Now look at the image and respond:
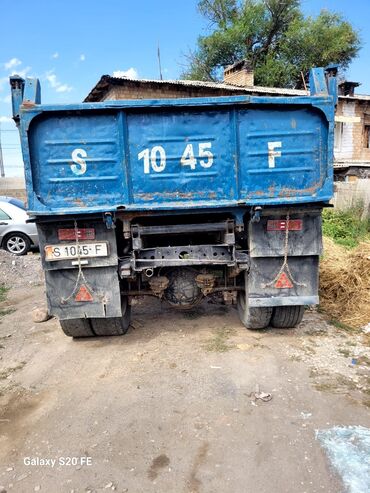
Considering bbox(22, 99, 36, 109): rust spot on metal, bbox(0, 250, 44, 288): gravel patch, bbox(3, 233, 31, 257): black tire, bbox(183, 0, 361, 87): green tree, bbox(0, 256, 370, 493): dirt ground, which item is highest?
bbox(183, 0, 361, 87): green tree

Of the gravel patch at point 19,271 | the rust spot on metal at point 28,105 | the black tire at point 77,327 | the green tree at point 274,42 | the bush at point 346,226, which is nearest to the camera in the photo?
the rust spot on metal at point 28,105

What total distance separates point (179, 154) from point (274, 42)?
26515mm

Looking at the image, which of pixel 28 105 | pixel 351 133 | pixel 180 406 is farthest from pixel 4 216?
pixel 351 133

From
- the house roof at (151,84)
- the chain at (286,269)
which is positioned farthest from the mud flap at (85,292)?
the house roof at (151,84)

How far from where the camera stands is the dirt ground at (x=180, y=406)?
2355 millimetres

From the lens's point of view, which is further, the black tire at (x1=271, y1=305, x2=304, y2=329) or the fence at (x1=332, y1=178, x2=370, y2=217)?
the fence at (x1=332, y1=178, x2=370, y2=217)

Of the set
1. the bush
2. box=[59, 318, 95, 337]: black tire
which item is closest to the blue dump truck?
box=[59, 318, 95, 337]: black tire

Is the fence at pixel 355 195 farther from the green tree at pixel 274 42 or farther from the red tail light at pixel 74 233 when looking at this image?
the green tree at pixel 274 42

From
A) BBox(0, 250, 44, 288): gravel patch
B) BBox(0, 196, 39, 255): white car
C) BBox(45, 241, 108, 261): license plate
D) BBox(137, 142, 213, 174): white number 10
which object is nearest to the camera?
BBox(137, 142, 213, 174): white number 10

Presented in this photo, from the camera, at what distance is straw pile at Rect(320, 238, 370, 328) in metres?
4.80

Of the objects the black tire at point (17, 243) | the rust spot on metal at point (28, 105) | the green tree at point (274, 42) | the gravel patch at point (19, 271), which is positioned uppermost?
the green tree at point (274, 42)

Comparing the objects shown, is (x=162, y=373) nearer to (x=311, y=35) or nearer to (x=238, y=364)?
(x=238, y=364)

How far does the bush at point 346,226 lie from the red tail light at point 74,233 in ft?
23.3

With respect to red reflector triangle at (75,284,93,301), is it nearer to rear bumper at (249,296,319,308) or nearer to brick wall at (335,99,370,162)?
rear bumper at (249,296,319,308)
